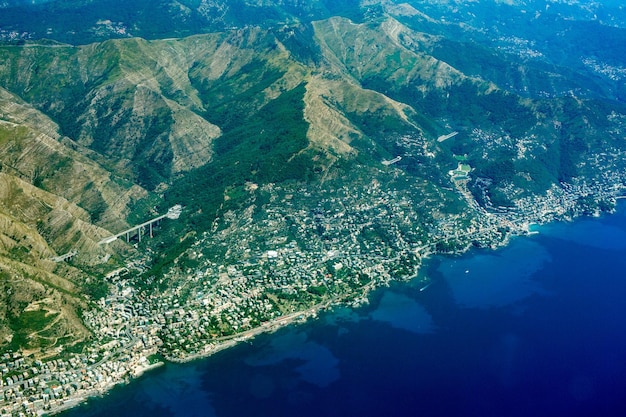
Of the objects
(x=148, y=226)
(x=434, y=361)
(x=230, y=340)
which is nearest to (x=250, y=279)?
(x=230, y=340)

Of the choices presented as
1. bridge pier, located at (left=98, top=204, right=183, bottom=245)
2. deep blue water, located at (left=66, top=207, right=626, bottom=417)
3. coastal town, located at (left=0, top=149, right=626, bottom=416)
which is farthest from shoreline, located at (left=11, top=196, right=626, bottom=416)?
bridge pier, located at (left=98, top=204, right=183, bottom=245)

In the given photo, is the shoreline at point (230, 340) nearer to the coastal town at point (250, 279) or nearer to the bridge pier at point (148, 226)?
the coastal town at point (250, 279)

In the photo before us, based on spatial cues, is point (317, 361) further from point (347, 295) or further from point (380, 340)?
point (347, 295)

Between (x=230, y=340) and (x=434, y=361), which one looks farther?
(x=230, y=340)

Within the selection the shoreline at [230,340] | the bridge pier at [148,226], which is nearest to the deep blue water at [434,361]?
the shoreline at [230,340]

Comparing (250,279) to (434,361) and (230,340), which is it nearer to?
(230,340)
